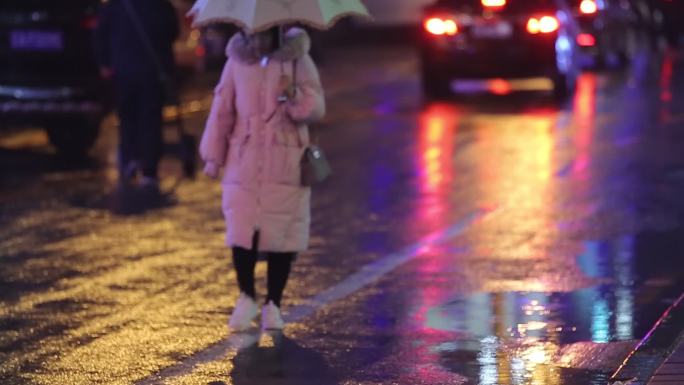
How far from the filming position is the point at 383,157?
15383 mm

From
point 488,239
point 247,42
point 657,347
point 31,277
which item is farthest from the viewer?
point 488,239

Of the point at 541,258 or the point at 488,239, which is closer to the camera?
the point at 541,258

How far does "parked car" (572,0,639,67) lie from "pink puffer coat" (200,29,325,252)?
1702 centimetres

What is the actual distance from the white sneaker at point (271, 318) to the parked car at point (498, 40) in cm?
1310

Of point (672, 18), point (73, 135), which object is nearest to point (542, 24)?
point (73, 135)

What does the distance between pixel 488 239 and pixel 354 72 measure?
16268 mm

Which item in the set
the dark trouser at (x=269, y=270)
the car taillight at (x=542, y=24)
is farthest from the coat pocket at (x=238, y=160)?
the car taillight at (x=542, y=24)

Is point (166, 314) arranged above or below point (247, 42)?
below

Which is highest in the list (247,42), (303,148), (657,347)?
(247,42)

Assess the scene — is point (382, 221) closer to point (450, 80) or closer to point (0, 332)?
point (0, 332)

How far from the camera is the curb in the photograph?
700cm

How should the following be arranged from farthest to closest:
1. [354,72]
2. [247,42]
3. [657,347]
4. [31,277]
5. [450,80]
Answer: [354,72] < [450,80] < [31,277] < [247,42] < [657,347]

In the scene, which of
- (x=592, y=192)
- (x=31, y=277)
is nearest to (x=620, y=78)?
(x=592, y=192)

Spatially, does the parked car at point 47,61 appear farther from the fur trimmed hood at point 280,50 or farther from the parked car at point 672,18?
the parked car at point 672,18
